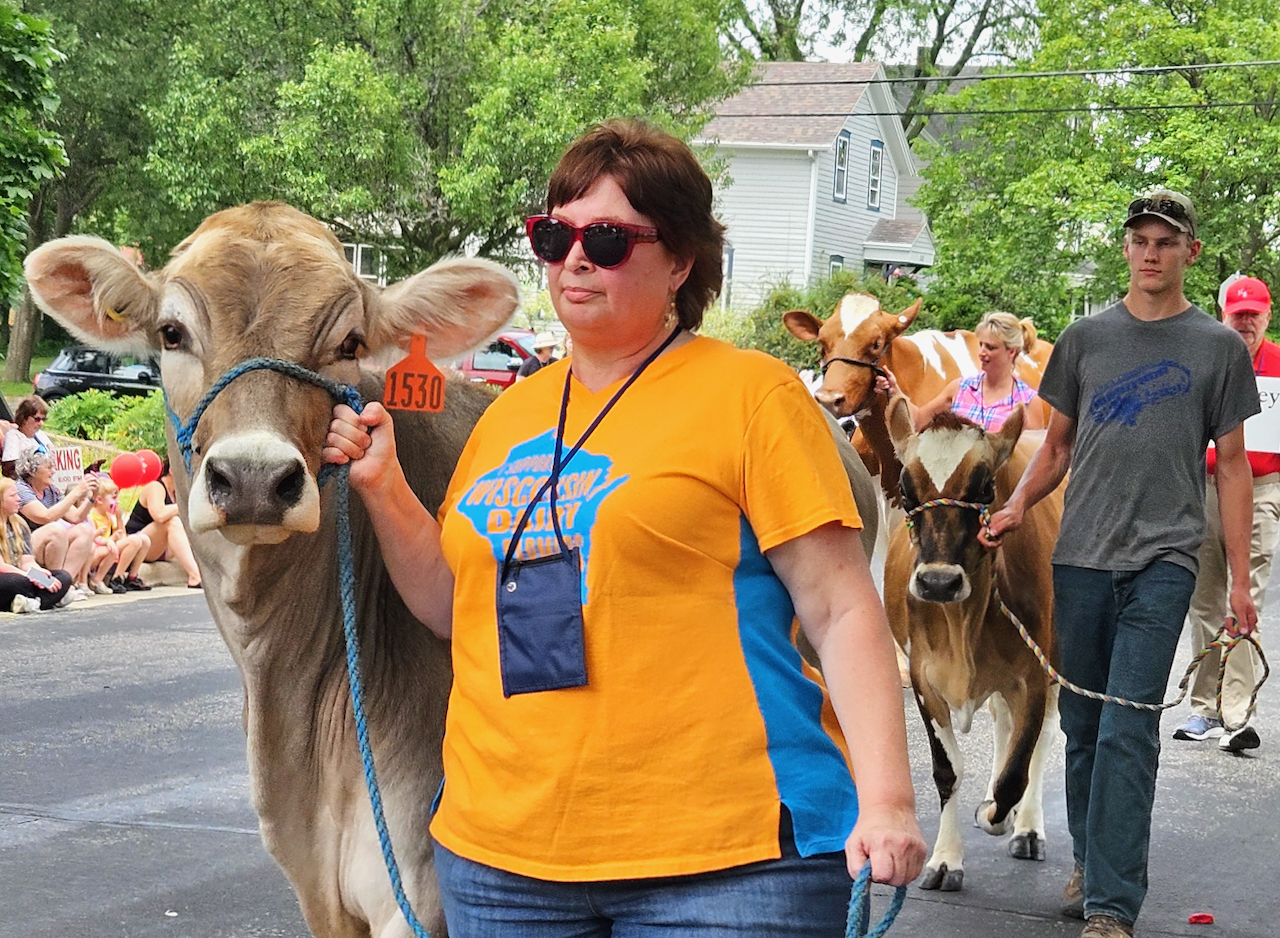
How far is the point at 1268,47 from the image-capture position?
93.4 ft

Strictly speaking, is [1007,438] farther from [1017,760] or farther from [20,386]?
[20,386]

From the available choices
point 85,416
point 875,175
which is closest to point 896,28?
point 875,175

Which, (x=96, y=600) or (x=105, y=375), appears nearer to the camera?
(x=96, y=600)

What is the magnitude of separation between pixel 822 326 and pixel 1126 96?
2206cm

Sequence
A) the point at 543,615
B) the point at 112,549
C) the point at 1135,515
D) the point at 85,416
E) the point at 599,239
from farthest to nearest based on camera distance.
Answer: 1. the point at 85,416
2. the point at 112,549
3. the point at 1135,515
4. the point at 599,239
5. the point at 543,615

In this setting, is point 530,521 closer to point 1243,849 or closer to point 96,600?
point 1243,849

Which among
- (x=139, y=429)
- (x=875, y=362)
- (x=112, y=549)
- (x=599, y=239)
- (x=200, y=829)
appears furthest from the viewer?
(x=139, y=429)

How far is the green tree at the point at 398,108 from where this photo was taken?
26.5 m

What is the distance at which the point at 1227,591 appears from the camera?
880 cm

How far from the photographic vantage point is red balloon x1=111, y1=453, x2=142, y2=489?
573 inches

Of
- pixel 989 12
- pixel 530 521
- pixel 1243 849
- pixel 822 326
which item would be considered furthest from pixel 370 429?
pixel 989 12

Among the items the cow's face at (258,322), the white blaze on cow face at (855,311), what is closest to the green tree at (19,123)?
the white blaze on cow face at (855,311)

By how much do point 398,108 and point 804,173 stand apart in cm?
1851

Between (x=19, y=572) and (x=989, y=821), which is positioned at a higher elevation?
(x=989, y=821)
